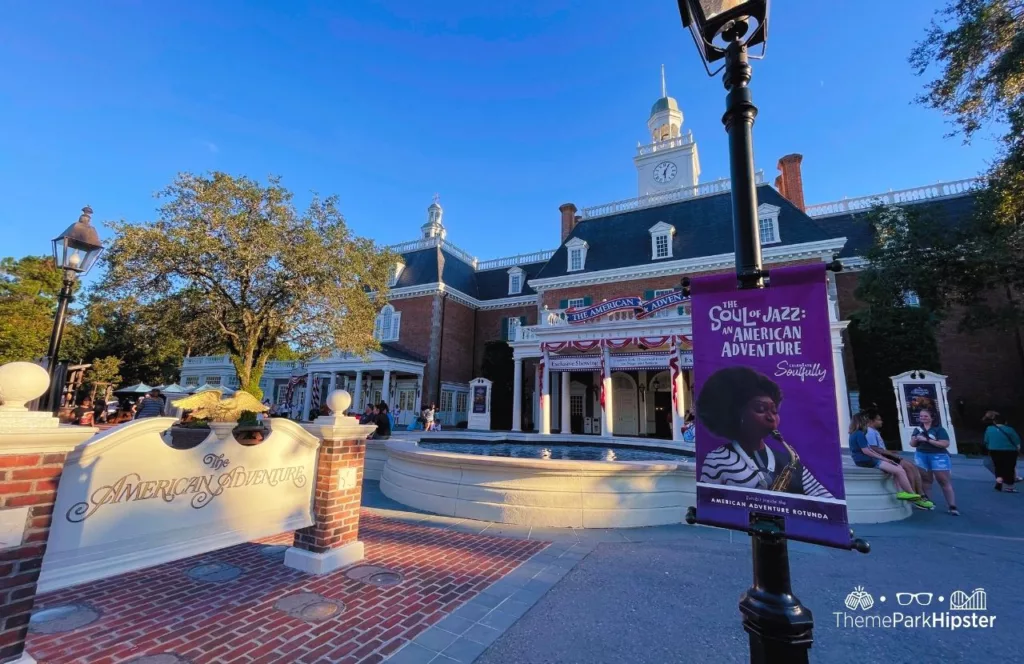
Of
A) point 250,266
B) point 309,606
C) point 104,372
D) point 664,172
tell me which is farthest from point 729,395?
point 104,372

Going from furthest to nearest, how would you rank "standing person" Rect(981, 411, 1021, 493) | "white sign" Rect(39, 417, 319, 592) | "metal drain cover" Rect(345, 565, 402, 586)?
"standing person" Rect(981, 411, 1021, 493)
"metal drain cover" Rect(345, 565, 402, 586)
"white sign" Rect(39, 417, 319, 592)

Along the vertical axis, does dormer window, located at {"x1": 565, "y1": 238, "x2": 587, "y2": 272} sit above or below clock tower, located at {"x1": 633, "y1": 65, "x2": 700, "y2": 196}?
below

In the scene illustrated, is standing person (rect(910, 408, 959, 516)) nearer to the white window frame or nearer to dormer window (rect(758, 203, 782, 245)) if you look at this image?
dormer window (rect(758, 203, 782, 245))

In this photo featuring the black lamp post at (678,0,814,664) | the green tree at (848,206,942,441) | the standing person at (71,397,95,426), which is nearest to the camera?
the black lamp post at (678,0,814,664)

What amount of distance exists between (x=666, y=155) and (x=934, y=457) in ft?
96.7

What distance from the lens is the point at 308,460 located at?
4.76 metres

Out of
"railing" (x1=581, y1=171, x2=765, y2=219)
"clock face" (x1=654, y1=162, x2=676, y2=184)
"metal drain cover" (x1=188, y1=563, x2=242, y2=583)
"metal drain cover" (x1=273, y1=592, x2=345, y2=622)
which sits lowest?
"metal drain cover" (x1=188, y1=563, x2=242, y2=583)

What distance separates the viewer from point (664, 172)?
105 ft

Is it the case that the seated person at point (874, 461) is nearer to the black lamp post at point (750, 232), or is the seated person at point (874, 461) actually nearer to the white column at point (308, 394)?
the black lamp post at point (750, 232)

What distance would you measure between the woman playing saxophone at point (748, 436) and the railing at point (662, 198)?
2326 centimetres

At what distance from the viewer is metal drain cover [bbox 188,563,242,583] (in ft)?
14.1

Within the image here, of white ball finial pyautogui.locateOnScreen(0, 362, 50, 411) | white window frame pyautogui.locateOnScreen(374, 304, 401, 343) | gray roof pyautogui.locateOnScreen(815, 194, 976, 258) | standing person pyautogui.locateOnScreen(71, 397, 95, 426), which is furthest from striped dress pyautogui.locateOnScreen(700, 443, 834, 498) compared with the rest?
white window frame pyautogui.locateOnScreen(374, 304, 401, 343)

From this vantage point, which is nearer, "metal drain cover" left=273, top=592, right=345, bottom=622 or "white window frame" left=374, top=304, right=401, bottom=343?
"metal drain cover" left=273, top=592, right=345, bottom=622

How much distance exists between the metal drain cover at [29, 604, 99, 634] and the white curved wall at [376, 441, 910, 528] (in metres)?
4.28
